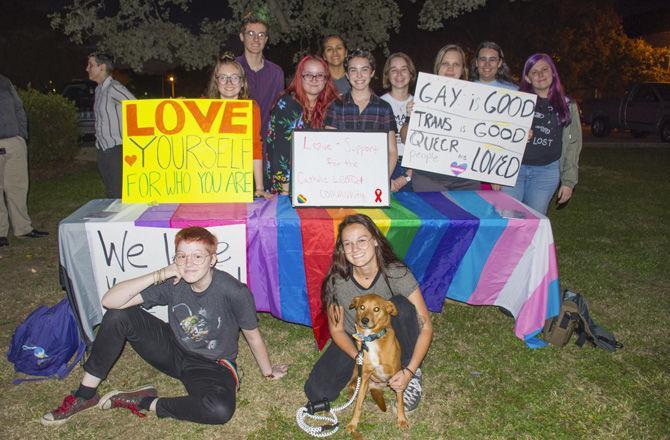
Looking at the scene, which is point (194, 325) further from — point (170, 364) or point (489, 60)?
point (489, 60)

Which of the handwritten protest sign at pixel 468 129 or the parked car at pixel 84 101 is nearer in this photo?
the handwritten protest sign at pixel 468 129

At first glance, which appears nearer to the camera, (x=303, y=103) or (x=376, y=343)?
(x=376, y=343)

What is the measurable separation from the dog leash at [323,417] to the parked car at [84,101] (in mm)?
12105

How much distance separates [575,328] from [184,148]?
2.95 m

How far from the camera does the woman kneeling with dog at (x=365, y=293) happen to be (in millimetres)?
3066

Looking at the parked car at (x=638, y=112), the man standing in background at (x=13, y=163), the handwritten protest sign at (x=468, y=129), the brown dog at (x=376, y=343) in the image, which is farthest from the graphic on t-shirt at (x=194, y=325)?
the parked car at (x=638, y=112)

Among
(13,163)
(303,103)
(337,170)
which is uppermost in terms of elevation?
(303,103)

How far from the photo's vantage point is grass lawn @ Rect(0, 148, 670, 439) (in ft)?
9.87

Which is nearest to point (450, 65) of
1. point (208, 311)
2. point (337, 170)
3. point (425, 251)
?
A: point (337, 170)

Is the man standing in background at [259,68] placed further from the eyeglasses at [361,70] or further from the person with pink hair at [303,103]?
the eyeglasses at [361,70]

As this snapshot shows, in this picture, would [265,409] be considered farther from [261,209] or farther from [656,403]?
[656,403]

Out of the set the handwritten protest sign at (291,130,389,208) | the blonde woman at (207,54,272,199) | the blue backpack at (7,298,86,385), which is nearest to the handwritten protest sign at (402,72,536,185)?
the handwritten protest sign at (291,130,389,208)

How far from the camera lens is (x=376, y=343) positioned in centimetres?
289

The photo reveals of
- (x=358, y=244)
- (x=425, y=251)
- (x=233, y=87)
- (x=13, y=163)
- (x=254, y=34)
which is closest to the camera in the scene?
(x=358, y=244)
